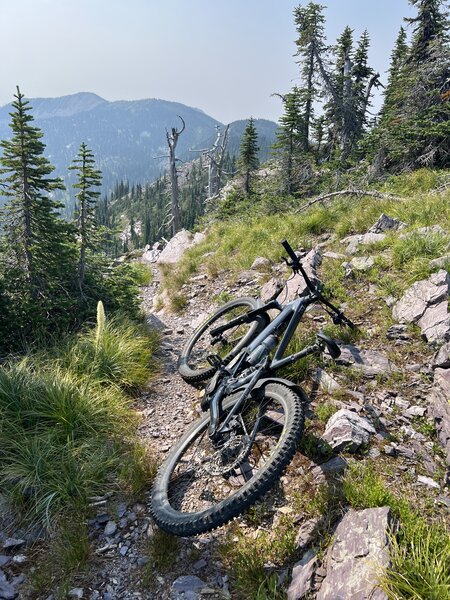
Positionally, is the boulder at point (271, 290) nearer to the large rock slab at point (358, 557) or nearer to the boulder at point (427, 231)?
the boulder at point (427, 231)

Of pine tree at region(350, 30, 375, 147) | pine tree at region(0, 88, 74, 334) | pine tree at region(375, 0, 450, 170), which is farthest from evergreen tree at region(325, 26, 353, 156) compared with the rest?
pine tree at region(0, 88, 74, 334)

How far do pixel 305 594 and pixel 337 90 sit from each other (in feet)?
106

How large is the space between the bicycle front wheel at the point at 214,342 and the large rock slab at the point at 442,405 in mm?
2406

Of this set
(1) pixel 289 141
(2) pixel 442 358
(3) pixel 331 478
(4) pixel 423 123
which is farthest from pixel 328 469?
(1) pixel 289 141

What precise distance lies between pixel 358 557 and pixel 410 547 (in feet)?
1.27

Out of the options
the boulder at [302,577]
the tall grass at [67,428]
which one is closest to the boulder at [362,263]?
the tall grass at [67,428]

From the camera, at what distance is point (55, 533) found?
3496 mm

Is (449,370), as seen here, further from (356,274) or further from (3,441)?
(3,441)

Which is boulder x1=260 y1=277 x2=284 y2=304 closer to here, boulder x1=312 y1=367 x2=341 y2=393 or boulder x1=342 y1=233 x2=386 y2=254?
boulder x1=342 y1=233 x2=386 y2=254

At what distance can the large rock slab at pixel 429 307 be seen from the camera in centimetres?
507

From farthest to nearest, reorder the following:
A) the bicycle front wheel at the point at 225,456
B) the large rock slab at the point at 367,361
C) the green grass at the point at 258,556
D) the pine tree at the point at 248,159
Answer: the pine tree at the point at 248,159 → the large rock slab at the point at 367,361 → the bicycle front wheel at the point at 225,456 → the green grass at the point at 258,556

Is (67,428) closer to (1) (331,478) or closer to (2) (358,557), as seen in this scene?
(1) (331,478)

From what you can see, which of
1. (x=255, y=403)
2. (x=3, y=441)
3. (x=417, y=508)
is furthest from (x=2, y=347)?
(x=417, y=508)

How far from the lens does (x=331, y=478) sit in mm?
3428
